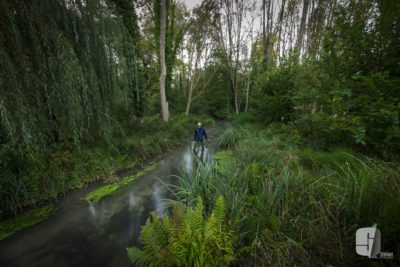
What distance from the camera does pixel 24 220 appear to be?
2764mm

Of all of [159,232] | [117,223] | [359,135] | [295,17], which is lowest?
[117,223]

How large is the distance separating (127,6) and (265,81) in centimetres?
728

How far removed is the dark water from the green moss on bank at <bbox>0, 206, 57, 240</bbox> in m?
0.12

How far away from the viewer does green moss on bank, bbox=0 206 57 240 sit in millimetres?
2536

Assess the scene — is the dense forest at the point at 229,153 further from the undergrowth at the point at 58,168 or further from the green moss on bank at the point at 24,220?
the green moss on bank at the point at 24,220

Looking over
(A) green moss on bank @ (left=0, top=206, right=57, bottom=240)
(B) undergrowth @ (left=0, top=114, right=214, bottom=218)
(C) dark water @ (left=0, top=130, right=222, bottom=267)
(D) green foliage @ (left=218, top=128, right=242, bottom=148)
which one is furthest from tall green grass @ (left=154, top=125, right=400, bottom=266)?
(D) green foliage @ (left=218, top=128, right=242, bottom=148)

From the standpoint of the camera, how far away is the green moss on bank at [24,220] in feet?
8.32

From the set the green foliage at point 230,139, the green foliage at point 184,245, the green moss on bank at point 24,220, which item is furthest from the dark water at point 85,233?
the green foliage at point 230,139

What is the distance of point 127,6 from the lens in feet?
20.1

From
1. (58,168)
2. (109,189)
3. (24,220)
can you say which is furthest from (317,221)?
(58,168)

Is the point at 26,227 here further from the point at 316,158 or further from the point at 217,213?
the point at 316,158

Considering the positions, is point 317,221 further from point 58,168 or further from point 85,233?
point 58,168

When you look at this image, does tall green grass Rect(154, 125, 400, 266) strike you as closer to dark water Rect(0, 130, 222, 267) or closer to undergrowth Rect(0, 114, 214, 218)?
dark water Rect(0, 130, 222, 267)

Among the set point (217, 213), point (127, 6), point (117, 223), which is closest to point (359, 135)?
point (217, 213)
